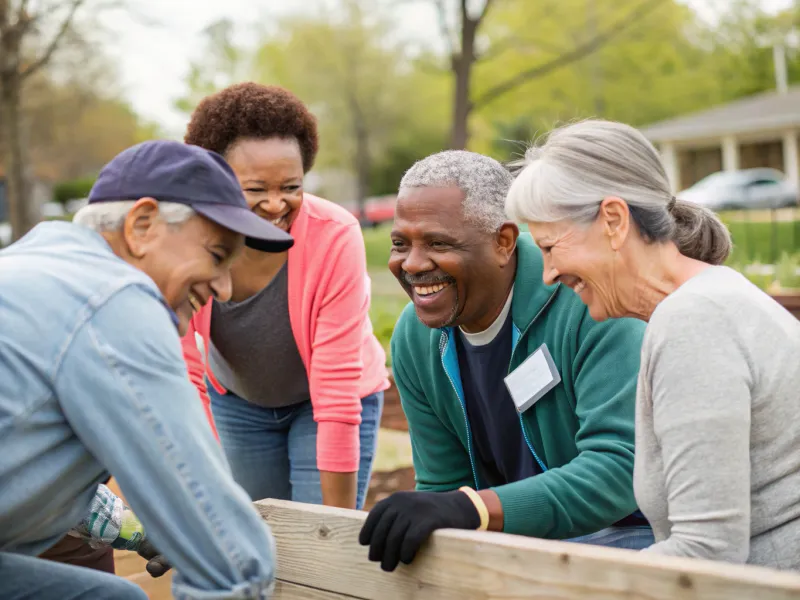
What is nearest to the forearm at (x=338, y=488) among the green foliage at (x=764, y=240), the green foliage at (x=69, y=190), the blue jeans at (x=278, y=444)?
the blue jeans at (x=278, y=444)

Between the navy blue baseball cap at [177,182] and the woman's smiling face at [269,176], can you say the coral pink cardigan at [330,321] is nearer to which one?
the woman's smiling face at [269,176]

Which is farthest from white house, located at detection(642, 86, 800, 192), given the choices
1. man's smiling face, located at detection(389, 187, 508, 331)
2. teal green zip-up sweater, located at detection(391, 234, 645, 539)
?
man's smiling face, located at detection(389, 187, 508, 331)

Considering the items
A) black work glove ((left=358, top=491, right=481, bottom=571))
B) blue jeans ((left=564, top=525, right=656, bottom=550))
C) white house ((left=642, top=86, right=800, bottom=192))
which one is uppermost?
white house ((left=642, top=86, right=800, bottom=192))

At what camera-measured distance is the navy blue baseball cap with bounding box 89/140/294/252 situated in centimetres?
178

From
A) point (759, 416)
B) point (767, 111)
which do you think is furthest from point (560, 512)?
point (767, 111)

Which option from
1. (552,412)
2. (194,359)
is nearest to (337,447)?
(194,359)

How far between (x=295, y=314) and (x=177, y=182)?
1.44m

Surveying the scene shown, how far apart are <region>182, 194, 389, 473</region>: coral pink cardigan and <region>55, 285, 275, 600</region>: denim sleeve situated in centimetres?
148

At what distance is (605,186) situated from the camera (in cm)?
213

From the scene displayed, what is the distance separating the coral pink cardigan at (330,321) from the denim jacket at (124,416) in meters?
1.45

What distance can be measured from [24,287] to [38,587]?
27.8 inches

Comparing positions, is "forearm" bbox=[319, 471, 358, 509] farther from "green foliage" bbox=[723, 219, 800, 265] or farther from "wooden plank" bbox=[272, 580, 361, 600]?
"green foliage" bbox=[723, 219, 800, 265]

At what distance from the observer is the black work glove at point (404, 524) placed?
6.53ft

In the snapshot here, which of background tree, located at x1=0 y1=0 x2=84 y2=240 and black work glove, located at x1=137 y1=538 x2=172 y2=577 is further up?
background tree, located at x1=0 y1=0 x2=84 y2=240
